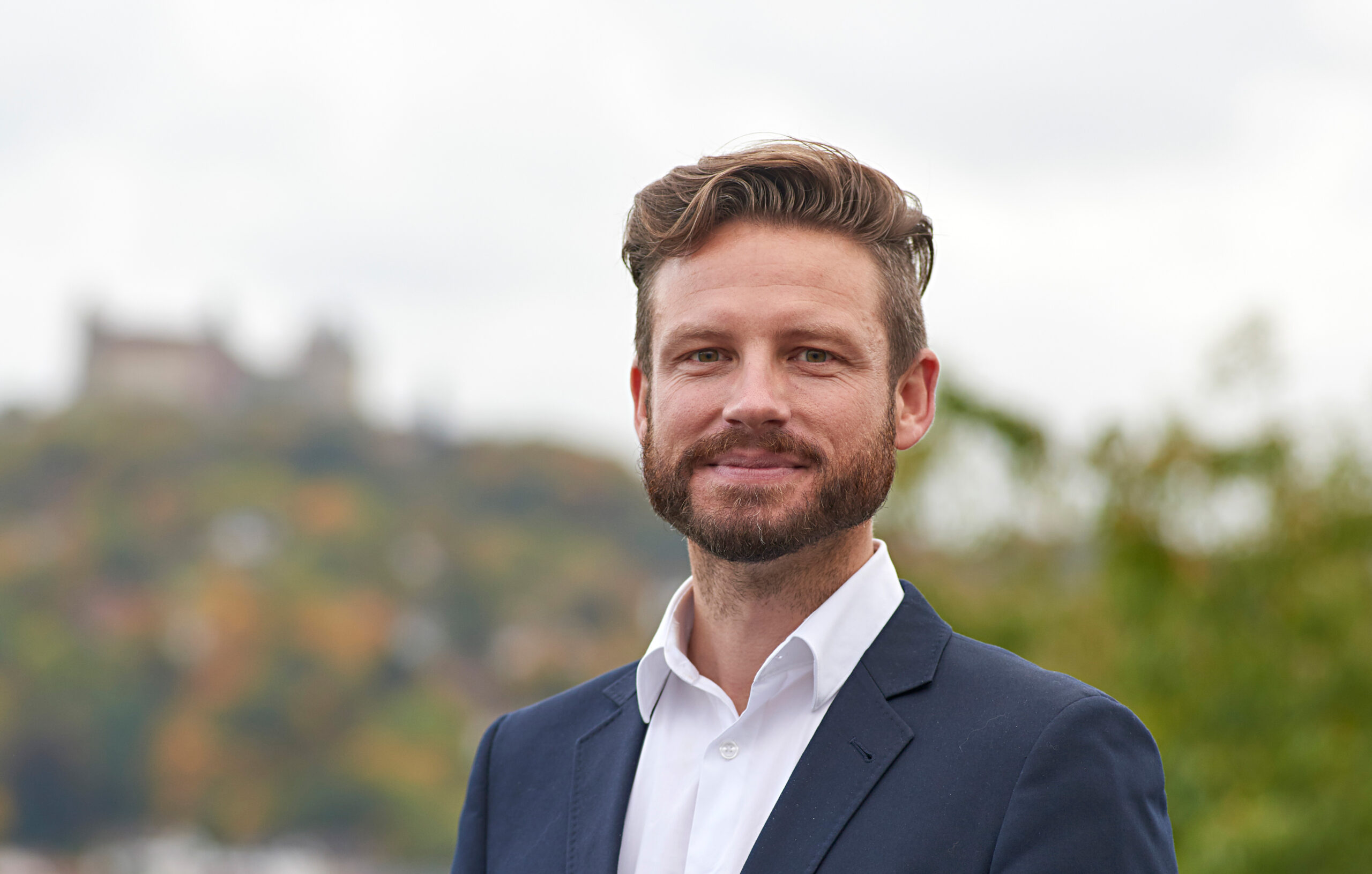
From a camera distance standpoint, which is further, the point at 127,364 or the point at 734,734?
the point at 127,364

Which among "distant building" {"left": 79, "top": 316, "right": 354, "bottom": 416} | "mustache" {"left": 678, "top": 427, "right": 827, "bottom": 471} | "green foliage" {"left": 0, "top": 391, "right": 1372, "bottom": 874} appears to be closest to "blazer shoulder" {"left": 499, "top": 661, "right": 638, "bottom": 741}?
"mustache" {"left": 678, "top": 427, "right": 827, "bottom": 471}

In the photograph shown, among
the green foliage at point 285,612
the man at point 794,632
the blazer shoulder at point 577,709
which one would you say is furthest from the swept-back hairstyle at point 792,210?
the green foliage at point 285,612

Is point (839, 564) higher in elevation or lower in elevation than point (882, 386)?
lower

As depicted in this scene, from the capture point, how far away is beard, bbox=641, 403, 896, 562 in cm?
224

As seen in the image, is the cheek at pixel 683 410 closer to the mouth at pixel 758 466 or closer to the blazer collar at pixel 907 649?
the mouth at pixel 758 466

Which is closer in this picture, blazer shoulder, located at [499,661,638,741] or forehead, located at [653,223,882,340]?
forehead, located at [653,223,882,340]

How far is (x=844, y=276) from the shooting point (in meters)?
2.35

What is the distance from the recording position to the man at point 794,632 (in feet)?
6.73

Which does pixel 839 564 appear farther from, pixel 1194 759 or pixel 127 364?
pixel 127 364

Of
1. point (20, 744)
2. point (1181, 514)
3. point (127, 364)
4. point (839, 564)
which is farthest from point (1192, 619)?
point (127, 364)

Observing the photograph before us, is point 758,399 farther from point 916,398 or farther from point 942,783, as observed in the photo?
point 942,783

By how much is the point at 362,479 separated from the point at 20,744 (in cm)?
2907

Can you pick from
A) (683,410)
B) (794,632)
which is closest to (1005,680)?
(794,632)

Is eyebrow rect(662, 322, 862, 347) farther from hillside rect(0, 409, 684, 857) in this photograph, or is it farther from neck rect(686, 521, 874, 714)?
hillside rect(0, 409, 684, 857)
